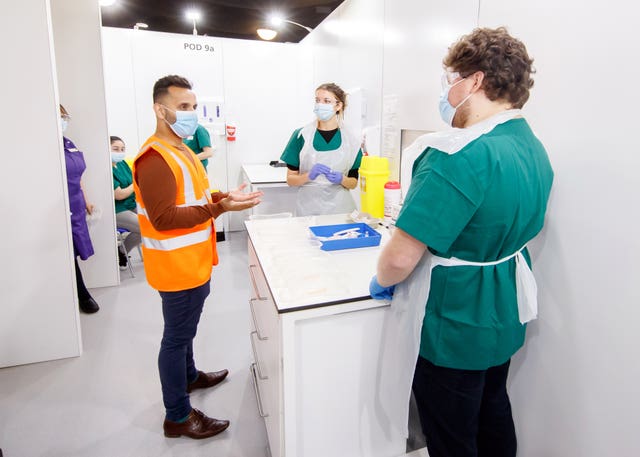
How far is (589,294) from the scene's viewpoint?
1115 mm

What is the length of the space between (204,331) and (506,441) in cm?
184

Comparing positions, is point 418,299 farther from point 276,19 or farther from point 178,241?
point 276,19

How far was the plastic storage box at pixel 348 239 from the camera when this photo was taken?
1.57 meters

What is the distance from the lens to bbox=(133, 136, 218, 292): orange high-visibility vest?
144 centimetres

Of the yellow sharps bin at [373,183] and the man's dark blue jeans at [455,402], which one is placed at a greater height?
the yellow sharps bin at [373,183]

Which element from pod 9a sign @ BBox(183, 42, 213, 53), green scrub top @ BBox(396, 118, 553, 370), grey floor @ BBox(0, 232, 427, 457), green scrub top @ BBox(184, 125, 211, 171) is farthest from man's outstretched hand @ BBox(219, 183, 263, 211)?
pod 9a sign @ BBox(183, 42, 213, 53)

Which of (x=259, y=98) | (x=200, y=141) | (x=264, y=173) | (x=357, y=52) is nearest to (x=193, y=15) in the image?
(x=259, y=98)

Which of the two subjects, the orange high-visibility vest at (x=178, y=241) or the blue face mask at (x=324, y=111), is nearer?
the orange high-visibility vest at (x=178, y=241)

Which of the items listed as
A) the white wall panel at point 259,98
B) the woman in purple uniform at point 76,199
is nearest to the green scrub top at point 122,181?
the woman in purple uniform at point 76,199

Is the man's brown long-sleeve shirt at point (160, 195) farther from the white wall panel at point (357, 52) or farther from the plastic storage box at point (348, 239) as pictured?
the white wall panel at point (357, 52)

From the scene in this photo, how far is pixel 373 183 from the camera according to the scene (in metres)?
2.07

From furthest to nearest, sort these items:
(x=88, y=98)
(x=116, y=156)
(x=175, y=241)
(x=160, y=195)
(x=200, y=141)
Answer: (x=200, y=141)
(x=116, y=156)
(x=88, y=98)
(x=175, y=241)
(x=160, y=195)

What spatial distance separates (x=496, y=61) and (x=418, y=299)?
1.97ft

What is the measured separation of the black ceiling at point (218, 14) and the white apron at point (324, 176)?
354 cm
